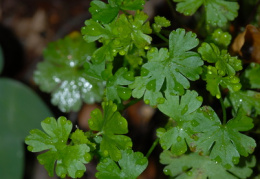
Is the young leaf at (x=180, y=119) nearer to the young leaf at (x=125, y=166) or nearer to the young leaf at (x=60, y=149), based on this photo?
the young leaf at (x=125, y=166)

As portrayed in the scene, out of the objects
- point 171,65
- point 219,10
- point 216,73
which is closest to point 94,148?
point 171,65

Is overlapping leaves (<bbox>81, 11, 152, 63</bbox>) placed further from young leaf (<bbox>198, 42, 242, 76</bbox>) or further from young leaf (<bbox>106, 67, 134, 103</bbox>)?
young leaf (<bbox>198, 42, 242, 76</bbox>)

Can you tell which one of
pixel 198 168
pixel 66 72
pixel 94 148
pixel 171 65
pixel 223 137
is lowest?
pixel 66 72

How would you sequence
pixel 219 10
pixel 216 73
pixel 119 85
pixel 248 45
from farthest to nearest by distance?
pixel 248 45 → pixel 219 10 → pixel 119 85 → pixel 216 73

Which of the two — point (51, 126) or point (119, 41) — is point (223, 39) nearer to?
point (119, 41)

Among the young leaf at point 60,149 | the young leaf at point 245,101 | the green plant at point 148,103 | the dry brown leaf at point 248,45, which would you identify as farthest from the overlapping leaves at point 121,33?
the dry brown leaf at point 248,45

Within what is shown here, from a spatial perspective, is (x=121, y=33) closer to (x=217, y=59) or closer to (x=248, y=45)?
(x=217, y=59)

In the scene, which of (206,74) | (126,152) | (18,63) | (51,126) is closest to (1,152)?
Result: (18,63)
